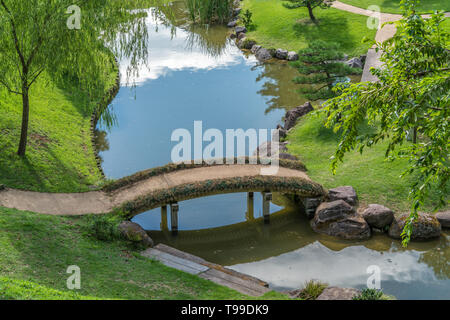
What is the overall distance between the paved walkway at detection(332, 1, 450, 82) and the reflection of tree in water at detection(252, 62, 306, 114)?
3.44m

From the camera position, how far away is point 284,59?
32.4 m

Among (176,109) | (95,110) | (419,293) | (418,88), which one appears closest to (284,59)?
(176,109)

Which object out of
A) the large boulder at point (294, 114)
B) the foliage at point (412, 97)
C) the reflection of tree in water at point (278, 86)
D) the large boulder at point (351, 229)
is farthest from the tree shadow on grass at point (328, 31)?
the foliage at point (412, 97)

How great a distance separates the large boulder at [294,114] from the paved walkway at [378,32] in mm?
3397

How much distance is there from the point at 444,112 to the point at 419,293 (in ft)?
21.3

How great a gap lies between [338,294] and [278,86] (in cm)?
1820

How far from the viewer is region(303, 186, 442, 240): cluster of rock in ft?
52.1

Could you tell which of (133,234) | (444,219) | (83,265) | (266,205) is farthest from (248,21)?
(83,265)

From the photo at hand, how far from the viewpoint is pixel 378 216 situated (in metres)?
Result: 16.2

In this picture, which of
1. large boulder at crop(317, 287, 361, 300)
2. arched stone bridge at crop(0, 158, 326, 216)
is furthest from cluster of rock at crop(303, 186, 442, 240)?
large boulder at crop(317, 287, 361, 300)

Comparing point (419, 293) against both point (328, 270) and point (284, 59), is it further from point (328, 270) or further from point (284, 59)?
point (284, 59)

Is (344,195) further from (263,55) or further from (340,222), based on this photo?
(263,55)

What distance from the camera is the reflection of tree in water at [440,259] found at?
1466cm

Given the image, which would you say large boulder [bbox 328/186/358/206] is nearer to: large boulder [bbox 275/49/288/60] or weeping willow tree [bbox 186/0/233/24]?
large boulder [bbox 275/49/288/60]
